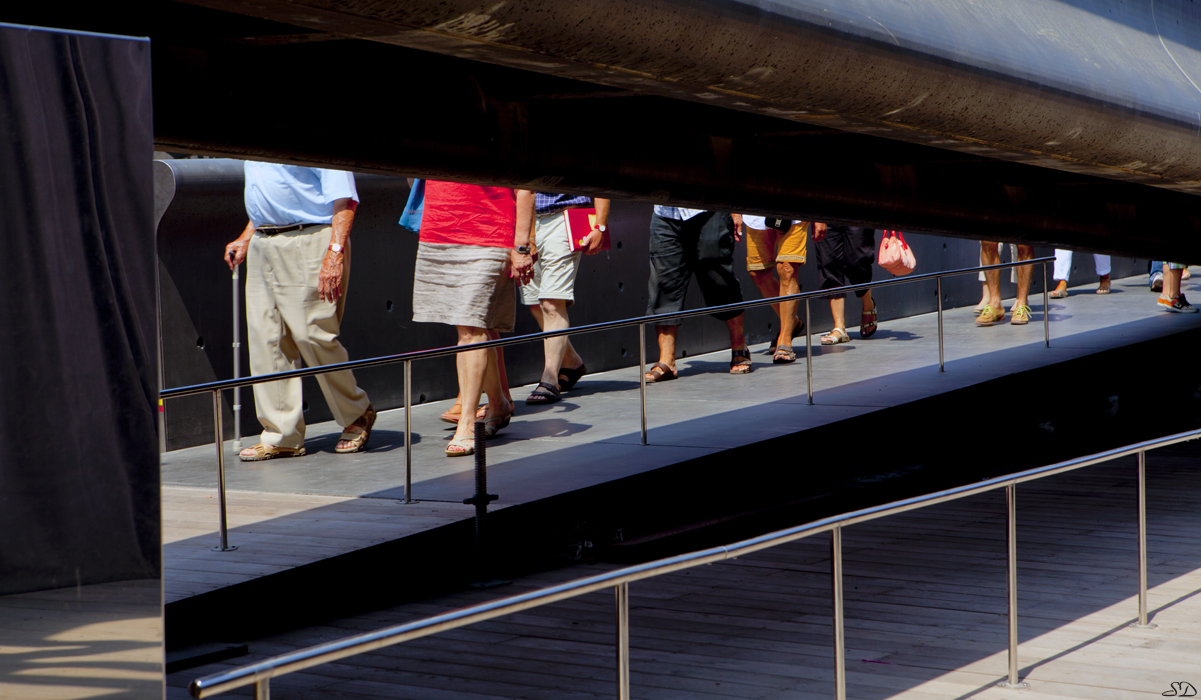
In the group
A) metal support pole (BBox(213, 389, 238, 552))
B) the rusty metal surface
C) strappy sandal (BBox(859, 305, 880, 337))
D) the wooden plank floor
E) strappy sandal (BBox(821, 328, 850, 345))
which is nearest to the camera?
the rusty metal surface

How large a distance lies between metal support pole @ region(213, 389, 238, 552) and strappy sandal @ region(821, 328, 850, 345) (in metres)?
5.05

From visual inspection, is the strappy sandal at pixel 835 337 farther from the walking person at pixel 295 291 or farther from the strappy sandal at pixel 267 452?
the strappy sandal at pixel 267 452

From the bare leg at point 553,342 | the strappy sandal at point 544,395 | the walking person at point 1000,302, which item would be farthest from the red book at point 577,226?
the walking person at point 1000,302

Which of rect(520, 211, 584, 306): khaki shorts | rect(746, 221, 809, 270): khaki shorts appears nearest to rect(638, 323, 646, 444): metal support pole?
rect(520, 211, 584, 306): khaki shorts

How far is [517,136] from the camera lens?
6.23 meters

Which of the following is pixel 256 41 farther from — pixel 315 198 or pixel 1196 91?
pixel 1196 91

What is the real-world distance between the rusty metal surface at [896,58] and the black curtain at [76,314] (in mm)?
1273

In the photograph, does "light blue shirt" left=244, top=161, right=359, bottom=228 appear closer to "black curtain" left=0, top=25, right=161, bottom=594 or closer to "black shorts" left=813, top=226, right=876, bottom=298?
"black curtain" left=0, top=25, right=161, bottom=594

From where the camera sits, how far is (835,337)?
1033cm

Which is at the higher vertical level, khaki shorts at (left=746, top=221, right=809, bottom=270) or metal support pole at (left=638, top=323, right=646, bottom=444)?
khaki shorts at (left=746, top=221, right=809, bottom=270)

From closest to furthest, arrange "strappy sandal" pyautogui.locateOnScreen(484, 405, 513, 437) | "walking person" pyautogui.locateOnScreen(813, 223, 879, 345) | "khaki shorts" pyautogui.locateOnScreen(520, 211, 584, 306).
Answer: "strappy sandal" pyautogui.locateOnScreen(484, 405, 513, 437) < "khaki shorts" pyautogui.locateOnScreen(520, 211, 584, 306) < "walking person" pyautogui.locateOnScreen(813, 223, 879, 345)

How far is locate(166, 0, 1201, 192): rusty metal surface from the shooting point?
397 centimetres

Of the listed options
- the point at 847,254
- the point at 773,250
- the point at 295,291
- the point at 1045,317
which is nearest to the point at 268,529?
the point at 295,291

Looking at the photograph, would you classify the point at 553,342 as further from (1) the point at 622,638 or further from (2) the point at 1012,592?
(1) the point at 622,638
